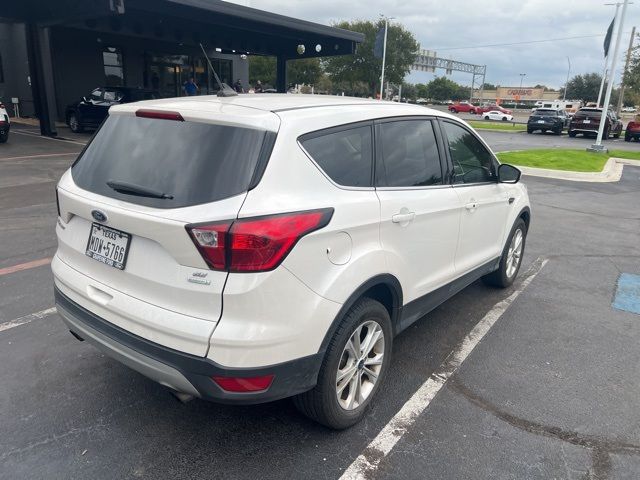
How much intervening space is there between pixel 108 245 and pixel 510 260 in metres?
3.99

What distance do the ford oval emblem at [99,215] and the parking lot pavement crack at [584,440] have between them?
246cm

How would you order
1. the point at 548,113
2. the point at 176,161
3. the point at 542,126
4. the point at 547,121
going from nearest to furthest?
the point at 176,161
the point at 547,121
the point at 542,126
the point at 548,113

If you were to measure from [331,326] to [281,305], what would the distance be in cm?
35

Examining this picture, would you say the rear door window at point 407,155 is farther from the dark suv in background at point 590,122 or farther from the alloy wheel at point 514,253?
the dark suv in background at point 590,122

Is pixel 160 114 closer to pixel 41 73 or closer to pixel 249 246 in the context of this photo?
pixel 249 246

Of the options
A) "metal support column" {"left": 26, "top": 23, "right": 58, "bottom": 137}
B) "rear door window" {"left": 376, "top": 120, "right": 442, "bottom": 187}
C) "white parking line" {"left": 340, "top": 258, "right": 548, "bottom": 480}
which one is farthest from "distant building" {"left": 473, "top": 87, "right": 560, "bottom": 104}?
"rear door window" {"left": 376, "top": 120, "right": 442, "bottom": 187}

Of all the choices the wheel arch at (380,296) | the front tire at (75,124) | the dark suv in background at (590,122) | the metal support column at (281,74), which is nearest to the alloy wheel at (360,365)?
the wheel arch at (380,296)

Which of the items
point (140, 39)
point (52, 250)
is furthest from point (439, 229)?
point (140, 39)

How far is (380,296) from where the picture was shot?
3084 millimetres

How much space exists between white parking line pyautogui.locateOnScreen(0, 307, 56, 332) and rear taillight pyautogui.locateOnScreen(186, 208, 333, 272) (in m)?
2.62

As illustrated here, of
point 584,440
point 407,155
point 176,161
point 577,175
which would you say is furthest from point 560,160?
point 176,161

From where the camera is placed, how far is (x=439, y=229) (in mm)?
3463

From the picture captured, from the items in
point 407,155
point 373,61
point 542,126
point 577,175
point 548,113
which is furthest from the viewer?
point 373,61

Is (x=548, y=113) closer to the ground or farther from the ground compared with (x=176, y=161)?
closer to the ground
